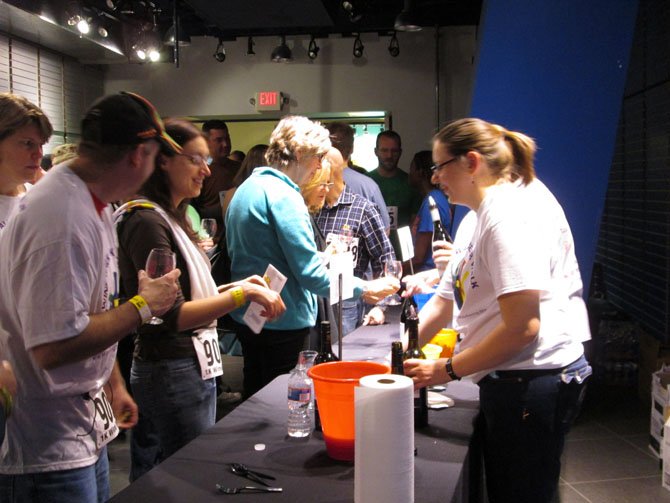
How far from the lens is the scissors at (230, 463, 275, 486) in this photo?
4.51 feet

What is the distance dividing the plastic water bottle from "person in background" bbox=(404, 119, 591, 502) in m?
0.26

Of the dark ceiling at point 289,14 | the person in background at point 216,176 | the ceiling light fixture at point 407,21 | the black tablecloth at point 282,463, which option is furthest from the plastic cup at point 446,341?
the ceiling light fixture at point 407,21

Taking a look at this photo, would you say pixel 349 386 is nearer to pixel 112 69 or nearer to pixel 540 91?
pixel 540 91

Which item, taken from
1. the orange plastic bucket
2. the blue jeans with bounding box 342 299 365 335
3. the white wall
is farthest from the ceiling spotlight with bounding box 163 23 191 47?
the orange plastic bucket

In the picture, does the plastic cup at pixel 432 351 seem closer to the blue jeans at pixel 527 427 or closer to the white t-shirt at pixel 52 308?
the blue jeans at pixel 527 427

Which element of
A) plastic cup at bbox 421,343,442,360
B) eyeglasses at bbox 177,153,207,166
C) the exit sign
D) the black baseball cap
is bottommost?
plastic cup at bbox 421,343,442,360

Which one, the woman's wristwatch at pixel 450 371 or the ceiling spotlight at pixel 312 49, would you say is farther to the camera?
the ceiling spotlight at pixel 312 49

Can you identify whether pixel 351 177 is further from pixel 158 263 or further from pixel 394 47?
pixel 394 47

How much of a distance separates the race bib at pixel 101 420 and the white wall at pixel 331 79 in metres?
6.20

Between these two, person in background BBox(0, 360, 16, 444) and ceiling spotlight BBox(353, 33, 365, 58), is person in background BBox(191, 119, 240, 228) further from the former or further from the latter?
person in background BBox(0, 360, 16, 444)

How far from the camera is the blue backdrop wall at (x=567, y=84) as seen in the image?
11.5 feet

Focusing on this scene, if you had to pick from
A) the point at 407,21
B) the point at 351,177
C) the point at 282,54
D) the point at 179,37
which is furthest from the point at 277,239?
the point at 282,54

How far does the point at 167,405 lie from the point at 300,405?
0.40 meters

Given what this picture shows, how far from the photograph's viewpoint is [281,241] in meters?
2.34
